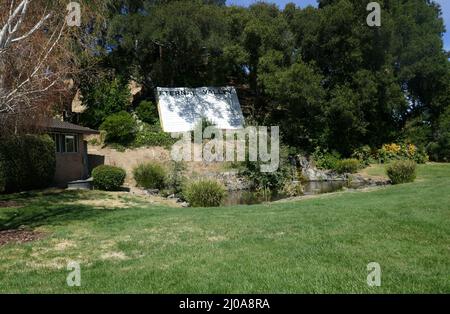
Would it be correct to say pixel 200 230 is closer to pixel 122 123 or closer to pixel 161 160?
pixel 161 160

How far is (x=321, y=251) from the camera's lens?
230 inches

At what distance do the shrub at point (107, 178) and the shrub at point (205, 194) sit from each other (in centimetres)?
480

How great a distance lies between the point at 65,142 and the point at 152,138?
262 inches

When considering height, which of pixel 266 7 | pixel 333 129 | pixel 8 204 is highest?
pixel 266 7

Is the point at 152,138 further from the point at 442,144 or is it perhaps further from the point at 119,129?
the point at 442,144

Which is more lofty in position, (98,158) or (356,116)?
(356,116)

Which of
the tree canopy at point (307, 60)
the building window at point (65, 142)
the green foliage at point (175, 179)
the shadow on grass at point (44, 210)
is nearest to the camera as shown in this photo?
the shadow on grass at point (44, 210)

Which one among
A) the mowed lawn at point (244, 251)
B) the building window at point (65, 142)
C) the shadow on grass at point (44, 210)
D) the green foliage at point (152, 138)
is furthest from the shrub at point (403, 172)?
the building window at point (65, 142)

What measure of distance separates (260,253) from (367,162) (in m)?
23.5

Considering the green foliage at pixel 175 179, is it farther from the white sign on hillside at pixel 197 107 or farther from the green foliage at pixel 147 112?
the green foliage at pixel 147 112

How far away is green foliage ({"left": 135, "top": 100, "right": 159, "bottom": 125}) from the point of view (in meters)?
28.7

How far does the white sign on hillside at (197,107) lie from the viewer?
2858 cm

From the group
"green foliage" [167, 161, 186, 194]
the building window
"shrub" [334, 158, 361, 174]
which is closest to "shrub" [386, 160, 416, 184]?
"shrub" [334, 158, 361, 174]
